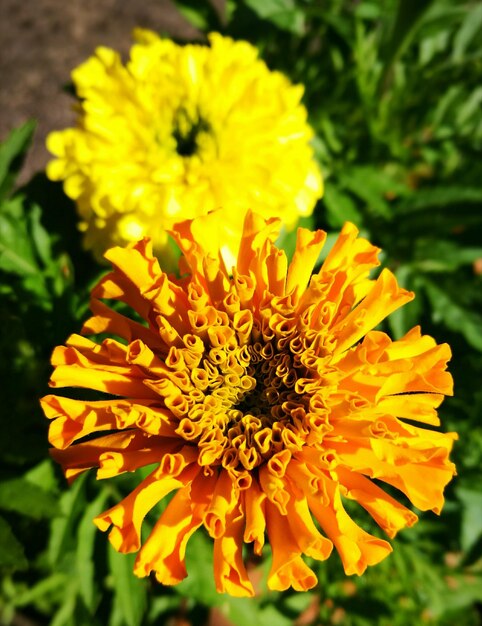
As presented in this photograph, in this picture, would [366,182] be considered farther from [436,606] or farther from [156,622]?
[156,622]

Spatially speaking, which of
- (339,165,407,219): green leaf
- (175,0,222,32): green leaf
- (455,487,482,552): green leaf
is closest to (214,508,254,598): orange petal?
(339,165,407,219): green leaf

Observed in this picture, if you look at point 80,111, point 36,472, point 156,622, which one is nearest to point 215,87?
point 80,111

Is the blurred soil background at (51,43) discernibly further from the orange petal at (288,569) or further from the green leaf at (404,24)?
the orange petal at (288,569)

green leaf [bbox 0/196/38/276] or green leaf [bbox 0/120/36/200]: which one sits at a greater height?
green leaf [bbox 0/120/36/200]

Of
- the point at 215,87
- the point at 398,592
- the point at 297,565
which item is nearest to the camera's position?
the point at 297,565

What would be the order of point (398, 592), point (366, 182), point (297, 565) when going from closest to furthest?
point (297, 565) < point (366, 182) < point (398, 592)

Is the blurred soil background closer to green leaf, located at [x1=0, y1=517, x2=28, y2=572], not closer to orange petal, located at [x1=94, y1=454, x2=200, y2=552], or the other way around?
green leaf, located at [x1=0, y1=517, x2=28, y2=572]

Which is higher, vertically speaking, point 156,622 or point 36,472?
point 36,472
